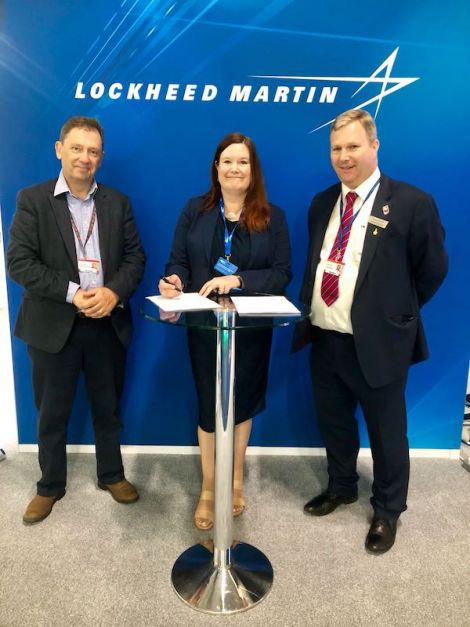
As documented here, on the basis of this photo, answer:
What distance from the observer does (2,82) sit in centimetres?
255

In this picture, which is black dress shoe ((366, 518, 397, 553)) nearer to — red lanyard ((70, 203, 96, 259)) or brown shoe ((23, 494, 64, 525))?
brown shoe ((23, 494, 64, 525))

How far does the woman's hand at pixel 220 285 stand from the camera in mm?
1891

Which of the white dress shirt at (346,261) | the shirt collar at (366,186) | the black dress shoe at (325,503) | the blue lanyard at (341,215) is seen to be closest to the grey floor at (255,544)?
the black dress shoe at (325,503)

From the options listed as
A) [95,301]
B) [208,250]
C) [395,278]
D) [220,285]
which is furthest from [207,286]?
[395,278]

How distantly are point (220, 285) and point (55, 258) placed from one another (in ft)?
2.62

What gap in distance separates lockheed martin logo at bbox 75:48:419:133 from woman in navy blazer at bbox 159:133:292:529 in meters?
0.59

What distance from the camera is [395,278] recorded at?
200cm

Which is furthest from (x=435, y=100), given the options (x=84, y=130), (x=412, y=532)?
(x=412, y=532)

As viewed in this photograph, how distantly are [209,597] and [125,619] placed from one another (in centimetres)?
32

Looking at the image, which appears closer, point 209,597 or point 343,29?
point 209,597

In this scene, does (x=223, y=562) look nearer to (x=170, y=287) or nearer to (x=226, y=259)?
(x=170, y=287)

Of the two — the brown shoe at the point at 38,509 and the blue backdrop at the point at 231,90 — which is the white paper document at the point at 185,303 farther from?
the brown shoe at the point at 38,509

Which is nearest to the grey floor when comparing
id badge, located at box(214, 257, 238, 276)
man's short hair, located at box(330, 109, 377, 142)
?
id badge, located at box(214, 257, 238, 276)

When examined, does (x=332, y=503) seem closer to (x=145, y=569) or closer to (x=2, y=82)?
(x=145, y=569)
